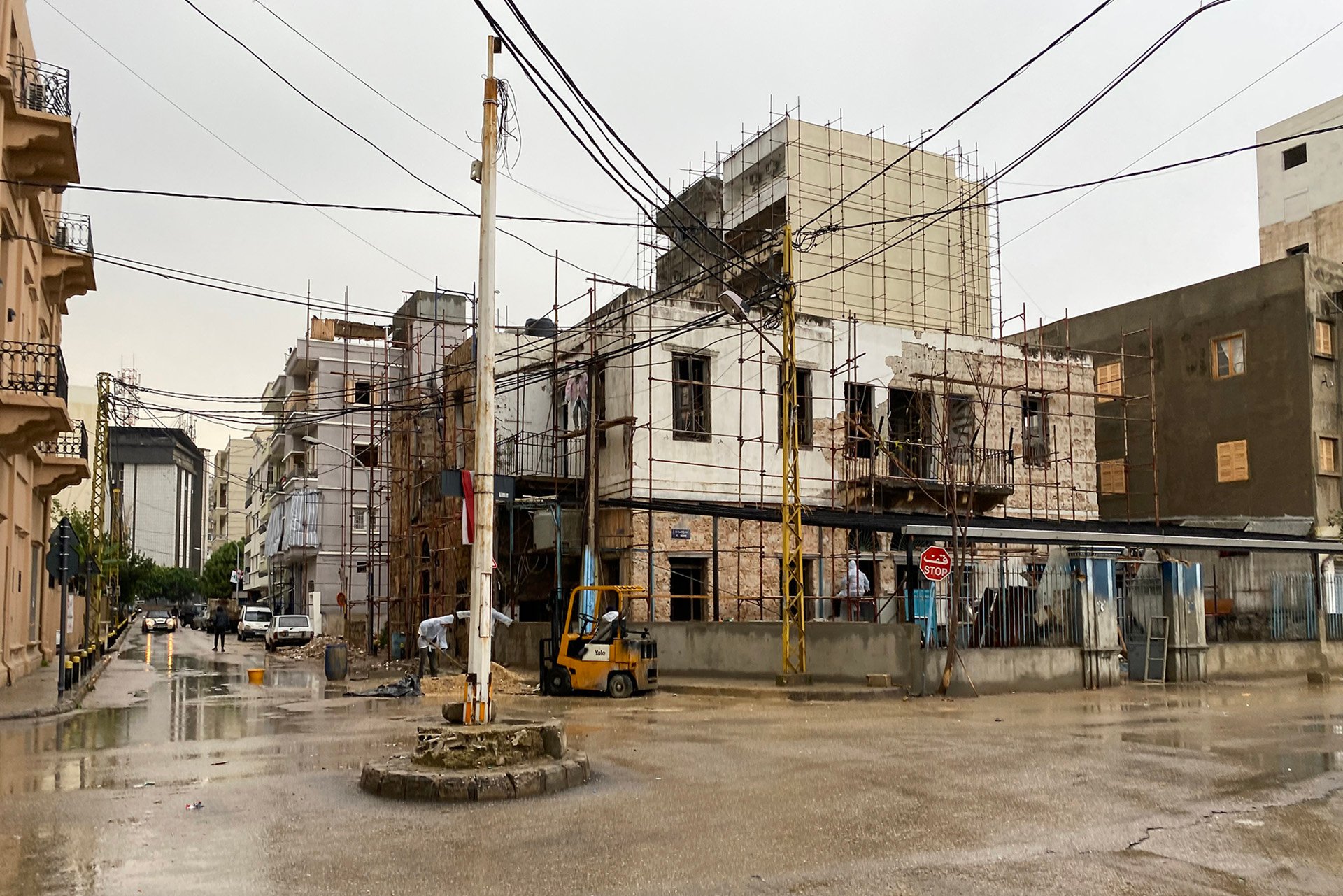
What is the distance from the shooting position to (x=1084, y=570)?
22438 millimetres

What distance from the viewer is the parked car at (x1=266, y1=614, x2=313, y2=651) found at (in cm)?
4481

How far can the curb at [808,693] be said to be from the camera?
64.0 feet

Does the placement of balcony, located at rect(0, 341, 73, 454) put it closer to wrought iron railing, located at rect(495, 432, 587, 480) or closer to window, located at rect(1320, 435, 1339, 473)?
wrought iron railing, located at rect(495, 432, 587, 480)

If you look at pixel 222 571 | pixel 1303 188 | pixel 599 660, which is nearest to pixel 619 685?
pixel 599 660

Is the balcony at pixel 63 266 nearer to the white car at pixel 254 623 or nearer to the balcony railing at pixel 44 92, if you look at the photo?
the balcony railing at pixel 44 92

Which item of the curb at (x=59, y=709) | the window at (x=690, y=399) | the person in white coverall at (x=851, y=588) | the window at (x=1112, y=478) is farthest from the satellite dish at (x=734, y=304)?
the window at (x=1112, y=478)

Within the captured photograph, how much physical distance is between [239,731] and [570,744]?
17.0 ft

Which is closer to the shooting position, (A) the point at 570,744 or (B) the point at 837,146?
(A) the point at 570,744

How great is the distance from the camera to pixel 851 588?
2744cm

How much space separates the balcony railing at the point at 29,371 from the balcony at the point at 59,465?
14.0 feet

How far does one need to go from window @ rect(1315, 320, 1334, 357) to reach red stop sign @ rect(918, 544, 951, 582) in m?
20.5

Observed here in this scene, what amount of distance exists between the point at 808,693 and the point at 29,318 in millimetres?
18766

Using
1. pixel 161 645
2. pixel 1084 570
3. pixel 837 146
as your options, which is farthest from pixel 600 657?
pixel 161 645

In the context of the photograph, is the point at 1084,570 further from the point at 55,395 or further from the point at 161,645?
the point at 161,645
